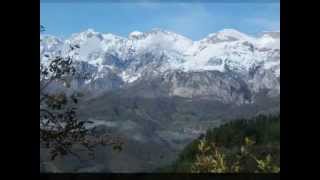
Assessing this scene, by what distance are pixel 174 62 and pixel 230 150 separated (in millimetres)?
610

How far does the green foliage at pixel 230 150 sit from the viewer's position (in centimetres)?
307

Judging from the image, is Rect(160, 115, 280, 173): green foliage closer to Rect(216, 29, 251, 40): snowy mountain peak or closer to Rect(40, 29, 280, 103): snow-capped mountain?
Rect(40, 29, 280, 103): snow-capped mountain

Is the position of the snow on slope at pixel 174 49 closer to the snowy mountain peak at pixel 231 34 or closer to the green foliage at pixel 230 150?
the snowy mountain peak at pixel 231 34

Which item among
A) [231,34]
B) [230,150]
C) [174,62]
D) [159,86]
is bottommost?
[230,150]

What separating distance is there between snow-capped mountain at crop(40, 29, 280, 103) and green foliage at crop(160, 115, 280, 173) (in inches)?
6.7

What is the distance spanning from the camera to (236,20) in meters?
3.07

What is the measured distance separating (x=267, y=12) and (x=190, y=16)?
0.44 meters

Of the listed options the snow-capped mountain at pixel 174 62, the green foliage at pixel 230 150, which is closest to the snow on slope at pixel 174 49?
the snow-capped mountain at pixel 174 62

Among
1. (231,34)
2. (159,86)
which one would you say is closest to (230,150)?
(159,86)

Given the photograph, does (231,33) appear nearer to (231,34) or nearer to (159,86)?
(231,34)

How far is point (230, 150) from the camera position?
310 cm
